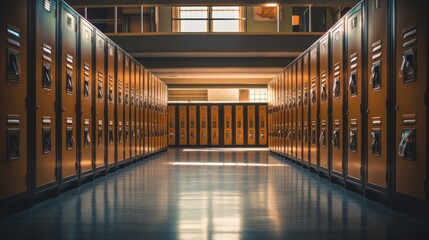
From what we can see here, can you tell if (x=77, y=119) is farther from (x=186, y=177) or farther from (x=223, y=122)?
(x=223, y=122)

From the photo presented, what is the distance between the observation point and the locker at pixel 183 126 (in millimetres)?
24312

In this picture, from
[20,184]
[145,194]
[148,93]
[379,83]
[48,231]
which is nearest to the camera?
[48,231]

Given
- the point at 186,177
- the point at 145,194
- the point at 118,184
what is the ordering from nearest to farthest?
the point at 145,194
the point at 118,184
the point at 186,177

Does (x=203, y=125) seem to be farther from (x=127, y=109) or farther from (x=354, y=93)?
(x=354, y=93)

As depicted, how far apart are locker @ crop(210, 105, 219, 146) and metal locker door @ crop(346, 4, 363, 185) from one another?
17489 mm

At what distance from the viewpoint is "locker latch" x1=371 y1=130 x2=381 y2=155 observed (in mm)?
5566

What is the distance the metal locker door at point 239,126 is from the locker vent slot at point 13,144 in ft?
64.2

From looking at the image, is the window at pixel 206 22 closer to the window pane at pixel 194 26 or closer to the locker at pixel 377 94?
the window pane at pixel 194 26

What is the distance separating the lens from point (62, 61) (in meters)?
6.47

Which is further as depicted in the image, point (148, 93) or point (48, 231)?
point (148, 93)

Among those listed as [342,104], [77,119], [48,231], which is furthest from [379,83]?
[77,119]

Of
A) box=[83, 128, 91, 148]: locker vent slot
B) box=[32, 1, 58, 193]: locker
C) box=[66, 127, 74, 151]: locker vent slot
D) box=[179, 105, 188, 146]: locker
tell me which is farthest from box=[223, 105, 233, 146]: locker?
box=[32, 1, 58, 193]: locker

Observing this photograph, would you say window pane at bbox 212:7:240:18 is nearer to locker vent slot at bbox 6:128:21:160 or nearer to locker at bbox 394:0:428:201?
locker at bbox 394:0:428:201

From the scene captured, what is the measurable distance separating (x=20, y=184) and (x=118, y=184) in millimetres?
2709
